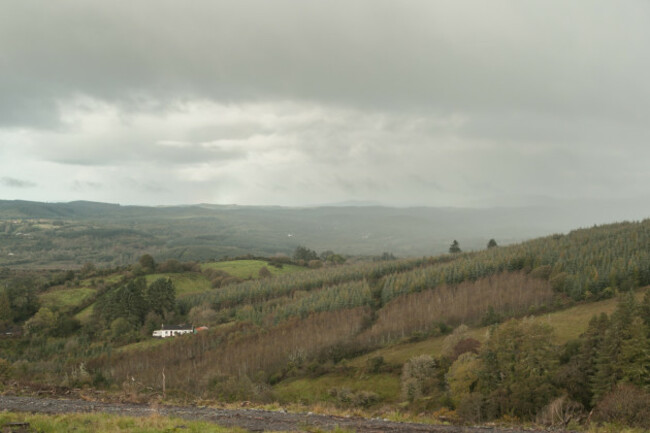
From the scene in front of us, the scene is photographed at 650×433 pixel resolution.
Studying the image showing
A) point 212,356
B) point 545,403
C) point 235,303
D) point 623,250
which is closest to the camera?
point 545,403

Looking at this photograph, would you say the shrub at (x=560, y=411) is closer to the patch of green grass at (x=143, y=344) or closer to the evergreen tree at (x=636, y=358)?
the evergreen tree at (x=636, y=358)

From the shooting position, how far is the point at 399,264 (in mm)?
148750

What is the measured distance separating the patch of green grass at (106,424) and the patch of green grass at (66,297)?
106542 millimetres

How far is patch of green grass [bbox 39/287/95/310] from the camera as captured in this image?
Answer: 10650 cm

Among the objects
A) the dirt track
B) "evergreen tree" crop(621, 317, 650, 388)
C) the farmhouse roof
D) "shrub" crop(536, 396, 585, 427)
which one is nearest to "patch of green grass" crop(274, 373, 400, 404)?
"shrub" crop(536, 396, 585, 427)

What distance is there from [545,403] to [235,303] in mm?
94174

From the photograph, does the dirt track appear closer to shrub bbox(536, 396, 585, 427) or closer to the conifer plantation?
the conifer plantation

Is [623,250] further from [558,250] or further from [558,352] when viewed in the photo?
[558,352]

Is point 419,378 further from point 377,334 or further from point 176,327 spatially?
point 176,327

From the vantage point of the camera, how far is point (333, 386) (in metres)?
58.5

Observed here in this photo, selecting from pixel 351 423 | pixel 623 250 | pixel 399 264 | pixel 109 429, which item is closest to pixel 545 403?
pixel 351 423

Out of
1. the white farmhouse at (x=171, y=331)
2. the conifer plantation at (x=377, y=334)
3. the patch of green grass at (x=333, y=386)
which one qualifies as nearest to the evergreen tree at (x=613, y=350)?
the conifer plantation at (x=377, y=334)

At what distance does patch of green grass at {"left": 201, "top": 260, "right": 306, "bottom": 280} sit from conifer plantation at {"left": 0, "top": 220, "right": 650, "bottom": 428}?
29.4 feet

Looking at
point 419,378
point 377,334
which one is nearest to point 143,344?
point 377,334
